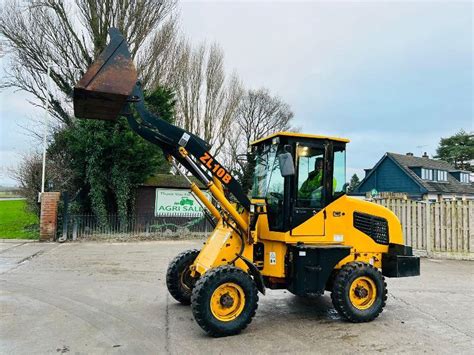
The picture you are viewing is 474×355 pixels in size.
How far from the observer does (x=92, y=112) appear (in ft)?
16.2

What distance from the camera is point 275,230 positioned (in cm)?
555

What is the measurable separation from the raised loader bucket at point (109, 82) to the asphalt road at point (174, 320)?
278cm

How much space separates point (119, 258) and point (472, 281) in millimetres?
8645

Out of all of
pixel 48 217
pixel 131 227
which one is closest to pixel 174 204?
pixel 131 227

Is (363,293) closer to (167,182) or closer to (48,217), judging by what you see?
(48,217)

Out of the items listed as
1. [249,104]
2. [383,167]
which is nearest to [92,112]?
[249,104]

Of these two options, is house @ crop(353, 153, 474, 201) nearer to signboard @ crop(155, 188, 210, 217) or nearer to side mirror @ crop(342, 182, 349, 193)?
signboard @ crop(155, 188, 210, 217)

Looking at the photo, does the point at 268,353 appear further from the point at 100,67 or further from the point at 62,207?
the point at 62,207

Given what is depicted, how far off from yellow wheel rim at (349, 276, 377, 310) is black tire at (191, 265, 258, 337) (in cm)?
156

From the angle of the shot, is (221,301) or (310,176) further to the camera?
(310,176)

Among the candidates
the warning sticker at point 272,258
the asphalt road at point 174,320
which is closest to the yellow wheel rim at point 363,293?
the asphalt road at point 174,320

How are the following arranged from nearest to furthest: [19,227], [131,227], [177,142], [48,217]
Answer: [177,142] → [48,217] → [131,227] → [19,227]

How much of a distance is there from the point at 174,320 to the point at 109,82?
323 centimetres

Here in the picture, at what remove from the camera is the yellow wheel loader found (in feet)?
15.9
